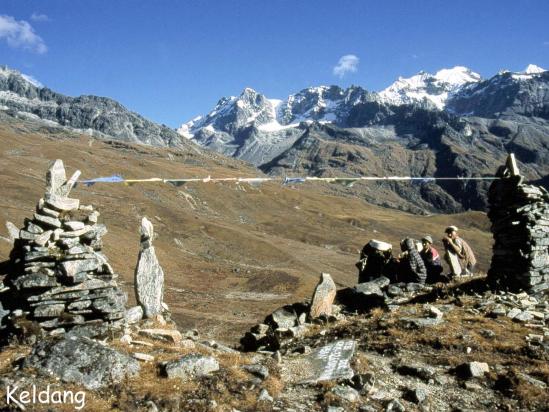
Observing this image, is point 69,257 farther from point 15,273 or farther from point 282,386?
point 282,386

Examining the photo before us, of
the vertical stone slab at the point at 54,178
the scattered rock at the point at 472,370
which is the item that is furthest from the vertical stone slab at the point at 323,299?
the vertical stone slab at the point at 54,178

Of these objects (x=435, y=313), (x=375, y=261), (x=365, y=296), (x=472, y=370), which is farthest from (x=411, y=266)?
(x=472, y=370)

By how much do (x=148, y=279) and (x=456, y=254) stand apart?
12846 millimetres

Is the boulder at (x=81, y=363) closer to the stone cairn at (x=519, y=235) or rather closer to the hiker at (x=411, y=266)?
the hiker at (x=411, y=266)

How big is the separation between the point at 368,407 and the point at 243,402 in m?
2.54

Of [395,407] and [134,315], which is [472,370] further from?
[134,315]

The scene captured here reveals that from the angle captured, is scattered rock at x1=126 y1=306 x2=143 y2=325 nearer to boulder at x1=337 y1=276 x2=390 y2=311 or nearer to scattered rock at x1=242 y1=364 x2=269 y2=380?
scattered rock at x1=242 y1=364 x2=269 y2=380

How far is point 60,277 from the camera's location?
1453cm

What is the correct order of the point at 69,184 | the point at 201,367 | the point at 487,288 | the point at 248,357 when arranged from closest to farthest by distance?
1. the point at 201,367
2. the point at 248,357
3. the point at 69,184
4. the point at 487,288

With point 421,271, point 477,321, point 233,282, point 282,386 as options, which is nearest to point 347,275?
point 233,282

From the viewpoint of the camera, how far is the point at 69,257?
14.8 meters

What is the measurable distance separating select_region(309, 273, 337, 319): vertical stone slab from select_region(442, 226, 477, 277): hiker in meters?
5.71

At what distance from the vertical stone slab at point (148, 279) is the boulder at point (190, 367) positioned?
20.8 feet

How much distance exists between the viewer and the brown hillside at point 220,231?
51.8 metres
